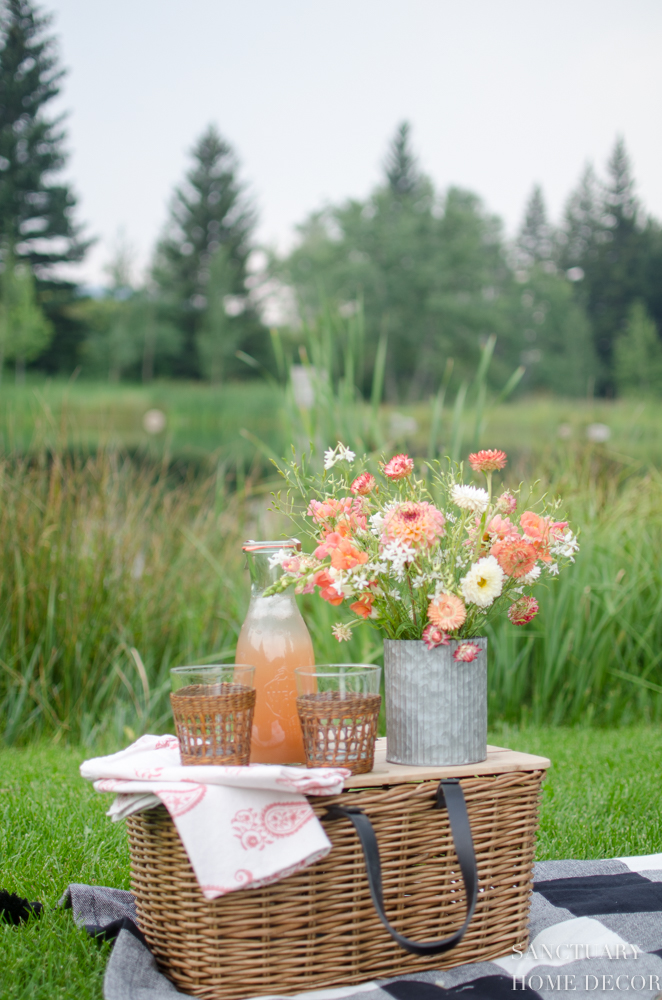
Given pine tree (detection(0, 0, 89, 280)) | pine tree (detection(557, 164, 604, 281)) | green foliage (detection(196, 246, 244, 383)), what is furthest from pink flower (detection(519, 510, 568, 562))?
pine tree (detection(557, 164, 604, 281))

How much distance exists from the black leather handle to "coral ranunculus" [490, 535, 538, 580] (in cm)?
33

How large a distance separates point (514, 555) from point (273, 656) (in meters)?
0.41

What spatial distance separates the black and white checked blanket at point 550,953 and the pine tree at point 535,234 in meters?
47.3

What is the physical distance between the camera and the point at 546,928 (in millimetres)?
1455

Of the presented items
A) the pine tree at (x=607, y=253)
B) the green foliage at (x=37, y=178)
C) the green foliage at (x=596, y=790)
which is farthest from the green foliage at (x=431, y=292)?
the green foliage at (x=596, y=790)

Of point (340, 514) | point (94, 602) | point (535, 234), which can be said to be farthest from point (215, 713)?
point (535, 234)

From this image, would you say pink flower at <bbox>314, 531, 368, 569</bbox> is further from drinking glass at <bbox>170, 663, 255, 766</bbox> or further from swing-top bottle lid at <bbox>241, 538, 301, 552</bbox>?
drinking glass at <bbox>170, 663, 255, 766</bbox>

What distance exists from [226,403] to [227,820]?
18879 mm

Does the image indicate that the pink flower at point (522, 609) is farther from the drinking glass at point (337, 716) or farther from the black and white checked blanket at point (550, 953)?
the black and white checked blanket at point (550, 953)

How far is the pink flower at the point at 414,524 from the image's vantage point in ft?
4.04

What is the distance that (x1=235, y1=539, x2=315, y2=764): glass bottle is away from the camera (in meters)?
1.33

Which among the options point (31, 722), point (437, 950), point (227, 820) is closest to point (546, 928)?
point (437, 950)

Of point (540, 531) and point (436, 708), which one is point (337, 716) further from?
point (540, 531)

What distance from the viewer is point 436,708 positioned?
1.30 metres
